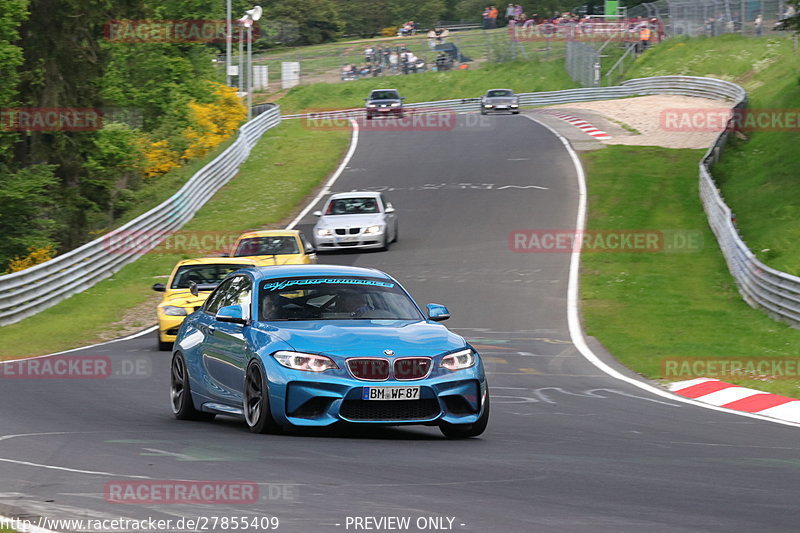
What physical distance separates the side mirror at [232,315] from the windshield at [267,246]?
48.0 feet

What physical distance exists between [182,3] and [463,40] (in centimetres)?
3725

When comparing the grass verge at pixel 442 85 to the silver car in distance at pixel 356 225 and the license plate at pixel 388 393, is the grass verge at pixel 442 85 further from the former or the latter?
the license plate at pixel 388 393

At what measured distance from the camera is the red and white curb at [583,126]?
5033 centimetres

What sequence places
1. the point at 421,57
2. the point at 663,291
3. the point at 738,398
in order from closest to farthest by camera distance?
the point at 738,398 < the point at 663,291 < the point at 421,57

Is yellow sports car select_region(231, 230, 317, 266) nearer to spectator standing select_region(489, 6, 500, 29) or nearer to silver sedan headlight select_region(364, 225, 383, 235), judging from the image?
silver sedan headlight select_region(364, 225, 383, 235)

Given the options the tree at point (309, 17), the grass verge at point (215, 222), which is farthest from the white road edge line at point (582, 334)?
the tree at point (309, 17)

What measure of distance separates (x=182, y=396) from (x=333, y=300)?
190 centimetres

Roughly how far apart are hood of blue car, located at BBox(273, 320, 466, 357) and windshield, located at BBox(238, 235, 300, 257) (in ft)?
49.1

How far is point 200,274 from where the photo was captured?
21391 millimetres

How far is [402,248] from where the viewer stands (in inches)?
1268

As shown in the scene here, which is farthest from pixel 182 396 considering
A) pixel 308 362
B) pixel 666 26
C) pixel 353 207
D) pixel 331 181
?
pixel 666 26

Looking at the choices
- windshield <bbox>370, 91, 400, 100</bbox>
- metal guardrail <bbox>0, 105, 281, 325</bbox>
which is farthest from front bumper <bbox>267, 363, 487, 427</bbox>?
windshield <bbox>370, 91, 400, 100</bbox>

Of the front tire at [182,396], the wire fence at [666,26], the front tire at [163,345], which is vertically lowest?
the front tire at [163,345]

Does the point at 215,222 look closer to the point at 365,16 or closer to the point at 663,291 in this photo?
the point at 663,291
